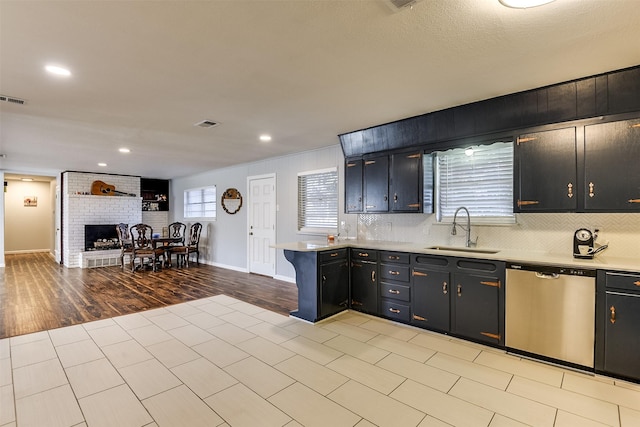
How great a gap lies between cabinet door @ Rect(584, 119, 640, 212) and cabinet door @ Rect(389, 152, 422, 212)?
1525 mm

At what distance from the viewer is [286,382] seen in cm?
238

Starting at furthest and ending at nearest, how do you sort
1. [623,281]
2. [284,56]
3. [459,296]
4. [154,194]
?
1. [154,194]
2. [459,296]
3. [623,281]
4. [284,56]

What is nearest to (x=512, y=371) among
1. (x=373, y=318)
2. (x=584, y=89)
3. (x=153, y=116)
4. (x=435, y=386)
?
(x=435, y=386)

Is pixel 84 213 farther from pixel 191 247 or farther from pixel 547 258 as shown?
pixel 547 258

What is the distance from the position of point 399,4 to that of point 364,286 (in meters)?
3.02

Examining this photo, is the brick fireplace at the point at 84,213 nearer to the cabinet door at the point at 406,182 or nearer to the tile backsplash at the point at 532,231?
the tile backsplash at the point at 532,231

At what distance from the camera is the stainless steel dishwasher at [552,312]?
8.11 feet

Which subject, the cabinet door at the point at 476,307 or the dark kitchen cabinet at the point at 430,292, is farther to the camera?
the dark kitchen cabinet at the point at 430,292

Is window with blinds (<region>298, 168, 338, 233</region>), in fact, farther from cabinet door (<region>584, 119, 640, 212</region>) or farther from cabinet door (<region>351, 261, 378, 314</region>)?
cabinet door (<region>584, 119, 640, 212</region>)

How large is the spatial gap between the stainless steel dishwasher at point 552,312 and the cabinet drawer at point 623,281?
3.6 inches

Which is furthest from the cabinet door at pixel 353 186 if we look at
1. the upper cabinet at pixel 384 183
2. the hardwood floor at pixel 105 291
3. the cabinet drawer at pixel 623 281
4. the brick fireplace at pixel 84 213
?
the brick fireplace at pixel 84 213

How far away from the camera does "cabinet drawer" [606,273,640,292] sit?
229 cm

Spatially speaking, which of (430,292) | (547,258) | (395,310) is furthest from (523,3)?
(395,310)

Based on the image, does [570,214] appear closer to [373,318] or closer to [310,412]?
[373,318]
